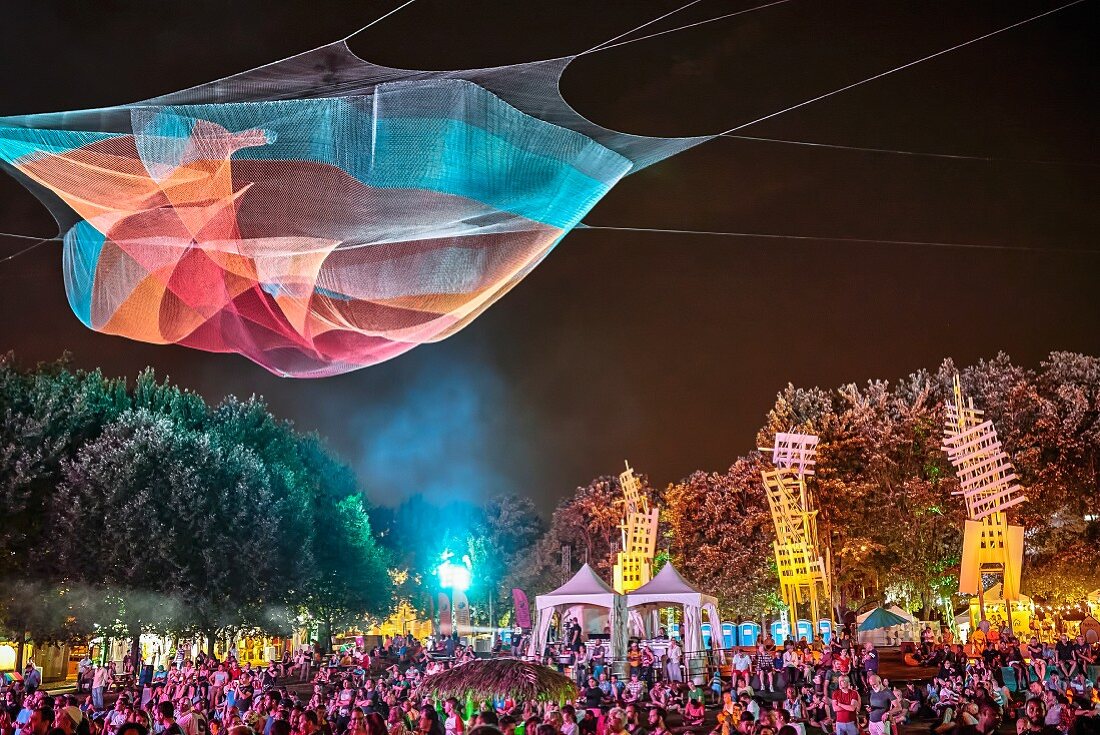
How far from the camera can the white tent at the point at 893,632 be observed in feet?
111

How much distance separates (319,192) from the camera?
1180 centimetres

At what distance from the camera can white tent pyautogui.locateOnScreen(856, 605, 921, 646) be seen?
33906mm

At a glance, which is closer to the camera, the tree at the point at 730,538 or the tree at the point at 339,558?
the tree at the point at 339,558

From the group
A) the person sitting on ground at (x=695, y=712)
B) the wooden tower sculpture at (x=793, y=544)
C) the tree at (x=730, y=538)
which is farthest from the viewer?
the tree at (x=730, y=538)

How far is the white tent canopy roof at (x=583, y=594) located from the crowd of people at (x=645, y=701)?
131 centimetres

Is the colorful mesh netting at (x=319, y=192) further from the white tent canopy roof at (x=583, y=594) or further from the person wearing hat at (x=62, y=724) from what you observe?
the white tent canopy roof at (x=583, y=594)

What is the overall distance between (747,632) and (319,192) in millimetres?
33779

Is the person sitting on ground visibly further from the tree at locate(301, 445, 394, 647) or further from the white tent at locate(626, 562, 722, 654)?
the tree at locate(301, 445, 394, 647)

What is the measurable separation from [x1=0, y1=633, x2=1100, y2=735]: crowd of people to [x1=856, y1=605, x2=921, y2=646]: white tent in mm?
6227

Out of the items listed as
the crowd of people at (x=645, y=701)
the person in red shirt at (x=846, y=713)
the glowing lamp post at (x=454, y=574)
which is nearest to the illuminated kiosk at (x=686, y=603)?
the crowd of people at (x=645, y=701)

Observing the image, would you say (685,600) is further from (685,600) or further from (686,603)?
(686,603)

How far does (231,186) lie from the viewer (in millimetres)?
11852

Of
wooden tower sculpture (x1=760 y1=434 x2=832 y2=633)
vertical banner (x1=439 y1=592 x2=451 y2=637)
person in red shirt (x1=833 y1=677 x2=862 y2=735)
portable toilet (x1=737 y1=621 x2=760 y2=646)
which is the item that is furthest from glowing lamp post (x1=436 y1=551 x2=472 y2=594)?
person in red shirt (x1=833 y1=677 x2=862 y2=735)

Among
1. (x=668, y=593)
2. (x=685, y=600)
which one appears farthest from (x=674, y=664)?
(x=668, y=593)
